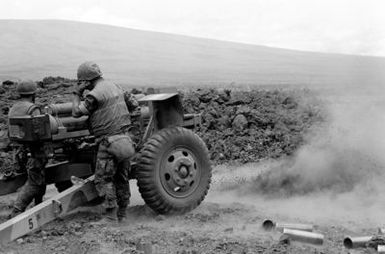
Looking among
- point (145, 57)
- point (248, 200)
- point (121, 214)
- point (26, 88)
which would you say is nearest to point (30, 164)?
point (26, 88)

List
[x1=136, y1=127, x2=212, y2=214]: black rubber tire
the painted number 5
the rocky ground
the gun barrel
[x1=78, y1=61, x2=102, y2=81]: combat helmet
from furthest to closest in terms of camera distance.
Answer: the gun barrel < [x1=136, y1=127, x2=212, y2=214]: black rubber tire < [x1=78, y1=61, x2=102, y2=81]: combat helmet < the painted number 5 < the rocky ground

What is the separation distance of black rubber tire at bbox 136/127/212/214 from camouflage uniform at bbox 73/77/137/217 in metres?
0.27

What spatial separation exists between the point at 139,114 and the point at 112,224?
5.20 feet

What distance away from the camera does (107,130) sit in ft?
23.7

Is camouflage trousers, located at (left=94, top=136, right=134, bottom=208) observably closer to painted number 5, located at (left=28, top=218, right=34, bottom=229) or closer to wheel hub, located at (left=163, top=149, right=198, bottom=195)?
wheel hub, located at (left=163, top=149, right=198, bottom=195)

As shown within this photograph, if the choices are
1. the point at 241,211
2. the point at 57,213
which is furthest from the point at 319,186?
the point at 57,213

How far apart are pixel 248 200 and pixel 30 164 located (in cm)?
309

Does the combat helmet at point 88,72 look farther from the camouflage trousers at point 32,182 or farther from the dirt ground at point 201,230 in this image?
the dirt ground at point 201,230

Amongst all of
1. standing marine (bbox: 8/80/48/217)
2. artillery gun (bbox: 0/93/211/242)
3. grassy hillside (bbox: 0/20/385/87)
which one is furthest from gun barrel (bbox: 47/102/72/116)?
grassy hillside (bbox: 0/20/385/87)

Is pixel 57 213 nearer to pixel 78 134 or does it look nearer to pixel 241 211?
pixel 78 134

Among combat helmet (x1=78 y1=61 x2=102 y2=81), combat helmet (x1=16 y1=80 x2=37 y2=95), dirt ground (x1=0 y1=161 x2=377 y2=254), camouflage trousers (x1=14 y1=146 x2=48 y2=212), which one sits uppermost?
combat helmet (x1=78 y1=61 x2=102 y2=81)

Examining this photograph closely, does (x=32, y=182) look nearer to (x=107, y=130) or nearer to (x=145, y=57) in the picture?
(x=107, y=130)

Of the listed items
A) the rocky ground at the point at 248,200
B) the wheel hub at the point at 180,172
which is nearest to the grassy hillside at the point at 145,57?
the rocky ground at the point at 248,200

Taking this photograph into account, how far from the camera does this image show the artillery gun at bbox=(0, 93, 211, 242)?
7141mm
